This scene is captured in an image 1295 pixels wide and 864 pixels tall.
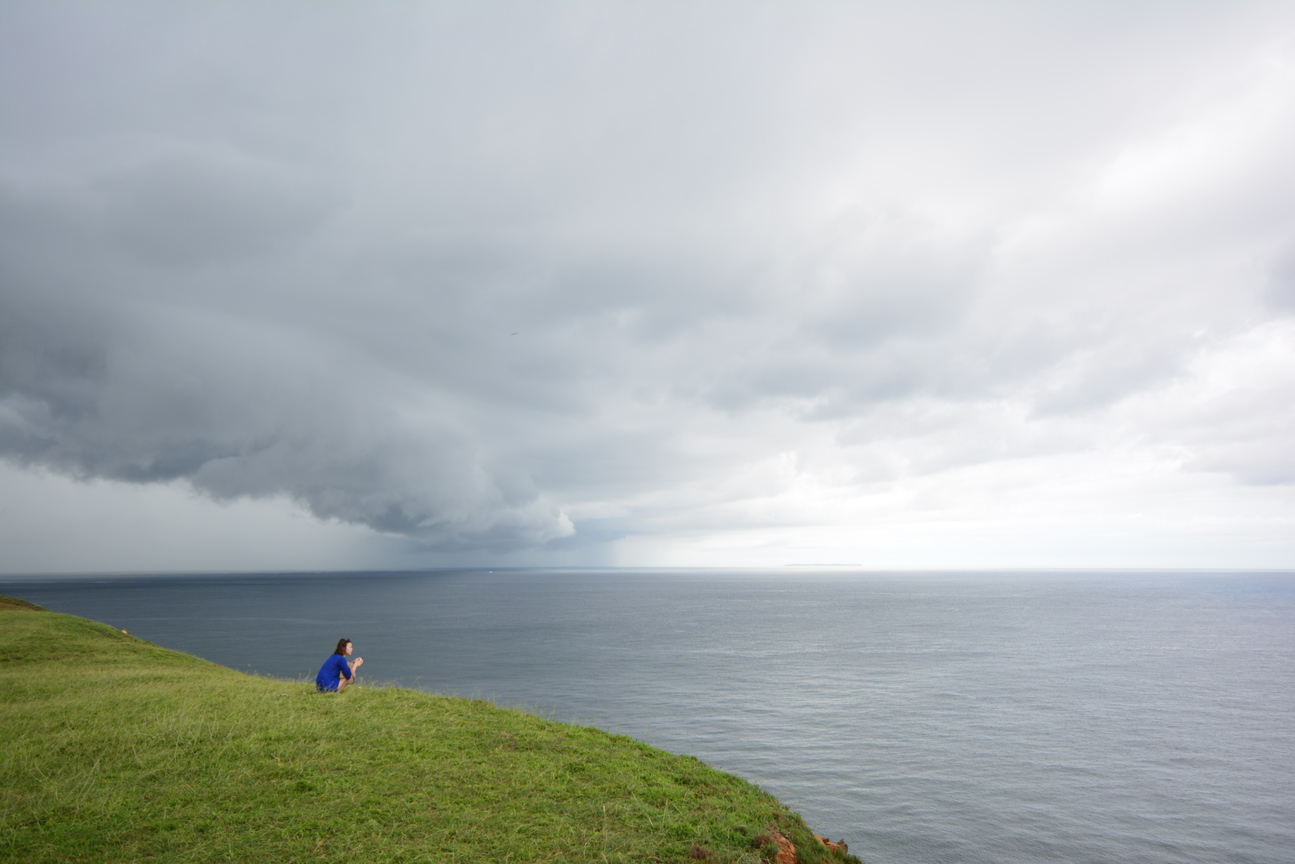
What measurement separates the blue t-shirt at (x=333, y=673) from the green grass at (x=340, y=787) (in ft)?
1.78

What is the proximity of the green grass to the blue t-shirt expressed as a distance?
0.54 meters

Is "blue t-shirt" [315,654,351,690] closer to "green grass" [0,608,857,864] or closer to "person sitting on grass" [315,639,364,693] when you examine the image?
"person sitting on grass" [315,639,364,693]

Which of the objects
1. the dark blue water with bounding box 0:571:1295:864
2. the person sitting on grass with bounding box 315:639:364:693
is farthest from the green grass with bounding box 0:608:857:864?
the dark blue water with bounding box 0:571:1295:864

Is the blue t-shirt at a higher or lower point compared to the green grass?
higher

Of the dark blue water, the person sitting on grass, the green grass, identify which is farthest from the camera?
the dark blue water

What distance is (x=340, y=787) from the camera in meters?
13.5

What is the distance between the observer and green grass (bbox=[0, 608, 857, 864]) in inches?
445

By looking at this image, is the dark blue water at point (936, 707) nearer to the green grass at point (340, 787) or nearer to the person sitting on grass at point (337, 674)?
the green grass at point (340, 787)

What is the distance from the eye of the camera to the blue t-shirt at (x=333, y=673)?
21.5m

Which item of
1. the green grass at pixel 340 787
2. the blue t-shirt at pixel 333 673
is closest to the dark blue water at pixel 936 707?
the green grass at pixel 340 787

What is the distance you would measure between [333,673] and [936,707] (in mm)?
53054

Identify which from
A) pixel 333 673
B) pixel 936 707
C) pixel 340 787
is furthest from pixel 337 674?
pixel 936 707

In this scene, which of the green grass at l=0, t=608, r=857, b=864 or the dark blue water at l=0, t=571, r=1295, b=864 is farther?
the dark blue water at l=0, t=571, r=1295, b=864

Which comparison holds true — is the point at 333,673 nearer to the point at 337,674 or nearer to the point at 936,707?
the point at 337,674
